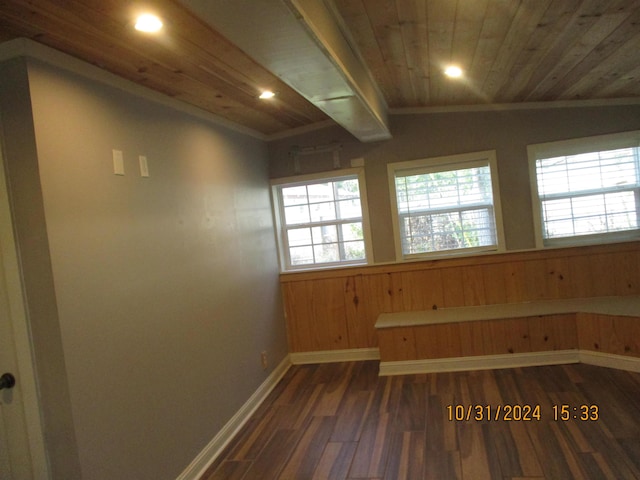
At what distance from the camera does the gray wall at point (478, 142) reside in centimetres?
430

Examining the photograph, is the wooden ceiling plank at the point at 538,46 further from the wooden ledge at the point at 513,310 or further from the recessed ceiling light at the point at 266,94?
the wooden ledge at the point at 513,310

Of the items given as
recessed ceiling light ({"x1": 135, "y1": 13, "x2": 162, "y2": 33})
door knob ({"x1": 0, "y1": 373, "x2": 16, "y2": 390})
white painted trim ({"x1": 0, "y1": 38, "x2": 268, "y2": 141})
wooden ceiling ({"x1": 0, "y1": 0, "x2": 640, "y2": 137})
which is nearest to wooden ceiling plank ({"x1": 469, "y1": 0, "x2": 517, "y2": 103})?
wooden ceiling ({"x1": 0, "y1": 0, "x2": 640, "y2": 137})

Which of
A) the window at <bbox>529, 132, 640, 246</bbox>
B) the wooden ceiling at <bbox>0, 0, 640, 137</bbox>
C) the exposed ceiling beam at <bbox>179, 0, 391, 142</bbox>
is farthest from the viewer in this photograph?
the window at <bbox>529, 132, 640, 246</bbox>

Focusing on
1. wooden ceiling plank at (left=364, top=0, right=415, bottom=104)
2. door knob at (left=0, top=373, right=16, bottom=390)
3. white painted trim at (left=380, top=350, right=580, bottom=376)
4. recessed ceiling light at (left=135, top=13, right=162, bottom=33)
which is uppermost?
wooden ceiling plank at (left=364, top=0, right=415, bottom=104)

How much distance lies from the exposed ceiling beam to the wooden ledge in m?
2.04

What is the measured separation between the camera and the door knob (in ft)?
6.48

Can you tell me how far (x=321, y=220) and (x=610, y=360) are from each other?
9.39 ft

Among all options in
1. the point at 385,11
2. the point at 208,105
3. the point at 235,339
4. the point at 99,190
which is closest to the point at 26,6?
the point at 99,190

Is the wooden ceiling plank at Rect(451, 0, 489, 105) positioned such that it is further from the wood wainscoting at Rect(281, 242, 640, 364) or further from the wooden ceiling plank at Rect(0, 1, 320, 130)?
the wood wainscoting at Rect(281, 242, 640, 364)

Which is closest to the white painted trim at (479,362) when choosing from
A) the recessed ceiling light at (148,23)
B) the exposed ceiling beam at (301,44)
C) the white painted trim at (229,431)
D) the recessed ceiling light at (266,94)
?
the white painted trim at (229,431)

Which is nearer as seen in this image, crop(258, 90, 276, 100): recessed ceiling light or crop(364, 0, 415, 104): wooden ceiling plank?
crop(364, 0, 415, 104): wooden ceiling plank

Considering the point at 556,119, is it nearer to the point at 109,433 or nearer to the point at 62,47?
the point at 62,47

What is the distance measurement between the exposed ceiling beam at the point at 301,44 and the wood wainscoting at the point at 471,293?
81.3 inches

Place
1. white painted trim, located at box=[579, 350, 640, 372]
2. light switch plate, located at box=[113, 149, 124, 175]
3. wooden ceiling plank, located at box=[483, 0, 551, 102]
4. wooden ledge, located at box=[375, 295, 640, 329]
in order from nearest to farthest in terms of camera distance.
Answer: wooden ceiling plank, located at box=[483, 0, 551, 102] < light switch plate, located at box=[113, 149, 124, 175] < white painted trim, located at box=[579, 350, 640, 372] < wooden ledge, located at box=[375, 295, 640, 329]
